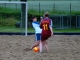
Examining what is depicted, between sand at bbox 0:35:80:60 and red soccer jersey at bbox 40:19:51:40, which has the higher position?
red soccer jersey at bbox 40:19:51:40

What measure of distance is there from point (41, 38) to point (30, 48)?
153 cm

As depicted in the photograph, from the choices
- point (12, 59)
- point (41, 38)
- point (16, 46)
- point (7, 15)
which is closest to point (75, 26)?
point (7, 15)

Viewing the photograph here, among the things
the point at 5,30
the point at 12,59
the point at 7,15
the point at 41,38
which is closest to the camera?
the point at 12,59

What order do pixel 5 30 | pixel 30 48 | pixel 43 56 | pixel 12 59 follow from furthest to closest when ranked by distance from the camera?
pixel 5 30, pixel 30 48, pixel 43 56, pixel 12 59

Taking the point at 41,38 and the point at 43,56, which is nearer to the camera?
the point at 43,56

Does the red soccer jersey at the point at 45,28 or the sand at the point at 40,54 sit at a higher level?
the red soccer jersey at the point at 45,28

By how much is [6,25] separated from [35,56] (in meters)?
13.6

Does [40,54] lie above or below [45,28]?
below

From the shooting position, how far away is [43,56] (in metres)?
14.0

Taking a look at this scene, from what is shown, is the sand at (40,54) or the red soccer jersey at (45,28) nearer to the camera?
the sand at (40,54)

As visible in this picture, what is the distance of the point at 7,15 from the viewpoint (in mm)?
30094

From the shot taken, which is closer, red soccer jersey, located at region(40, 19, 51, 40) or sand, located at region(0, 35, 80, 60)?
sand, located at region(0, 35, 80, 60)

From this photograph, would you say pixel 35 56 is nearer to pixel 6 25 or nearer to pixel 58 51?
pixel 58 51

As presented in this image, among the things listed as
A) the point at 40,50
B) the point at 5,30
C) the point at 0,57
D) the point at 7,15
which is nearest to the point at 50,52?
the point at 40,50
